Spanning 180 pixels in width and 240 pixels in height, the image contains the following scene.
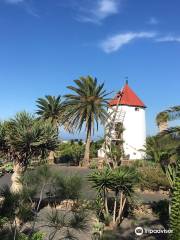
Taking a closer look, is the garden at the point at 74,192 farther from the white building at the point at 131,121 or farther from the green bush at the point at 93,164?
the white building at the point at 131,121

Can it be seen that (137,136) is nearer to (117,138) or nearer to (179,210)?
(117,138)

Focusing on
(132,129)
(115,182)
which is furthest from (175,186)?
(132,129)

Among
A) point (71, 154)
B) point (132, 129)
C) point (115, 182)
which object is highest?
point (132, 129)

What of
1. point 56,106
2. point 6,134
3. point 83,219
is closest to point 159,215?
point 6,134

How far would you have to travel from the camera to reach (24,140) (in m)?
13.3

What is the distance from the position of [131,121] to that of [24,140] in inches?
1173

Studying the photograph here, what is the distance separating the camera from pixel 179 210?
Answer: 421 inches

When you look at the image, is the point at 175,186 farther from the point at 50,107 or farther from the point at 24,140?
the point at 50,107

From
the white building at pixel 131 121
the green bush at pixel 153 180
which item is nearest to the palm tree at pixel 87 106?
the white building at pixel 131 121

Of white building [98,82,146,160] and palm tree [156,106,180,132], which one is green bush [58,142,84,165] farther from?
palm tree [156,106,180,132]

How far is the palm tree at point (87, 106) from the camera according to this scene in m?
Result: 39.8

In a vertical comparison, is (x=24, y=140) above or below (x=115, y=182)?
above

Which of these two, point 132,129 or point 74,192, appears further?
point 132,129

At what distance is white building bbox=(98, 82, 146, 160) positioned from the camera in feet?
136
